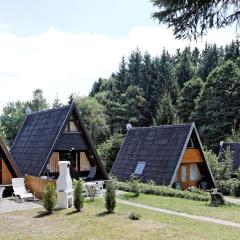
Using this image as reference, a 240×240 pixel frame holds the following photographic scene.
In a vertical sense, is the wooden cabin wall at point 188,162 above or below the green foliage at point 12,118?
below

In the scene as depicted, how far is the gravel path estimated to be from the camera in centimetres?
1619

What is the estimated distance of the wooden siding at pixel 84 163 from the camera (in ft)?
78.5

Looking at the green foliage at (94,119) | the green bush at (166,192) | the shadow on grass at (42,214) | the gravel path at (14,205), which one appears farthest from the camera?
the green foliage at (94,119)

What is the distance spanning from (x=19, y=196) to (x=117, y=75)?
58659mm

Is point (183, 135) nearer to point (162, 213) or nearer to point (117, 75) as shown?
point (162, 213)

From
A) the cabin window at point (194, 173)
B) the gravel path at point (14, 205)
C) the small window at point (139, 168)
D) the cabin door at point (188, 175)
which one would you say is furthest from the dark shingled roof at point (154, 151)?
the gravel path at point (14, 205)

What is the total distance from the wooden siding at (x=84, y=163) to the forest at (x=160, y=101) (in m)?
8.60

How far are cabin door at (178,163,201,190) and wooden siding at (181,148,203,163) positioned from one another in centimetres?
46

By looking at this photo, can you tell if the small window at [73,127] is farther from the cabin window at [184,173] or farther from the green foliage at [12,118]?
the green foliage at [12,118]

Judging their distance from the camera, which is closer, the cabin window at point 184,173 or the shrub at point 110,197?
the shrub at point 110,197

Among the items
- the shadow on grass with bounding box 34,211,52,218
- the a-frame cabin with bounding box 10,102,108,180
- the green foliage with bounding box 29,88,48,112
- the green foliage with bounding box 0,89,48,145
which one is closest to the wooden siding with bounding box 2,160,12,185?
the a-frame cabin with bounding box 10,102,108,180

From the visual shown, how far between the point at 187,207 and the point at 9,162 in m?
9.17

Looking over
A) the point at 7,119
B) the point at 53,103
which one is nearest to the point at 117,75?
the point at 53,103

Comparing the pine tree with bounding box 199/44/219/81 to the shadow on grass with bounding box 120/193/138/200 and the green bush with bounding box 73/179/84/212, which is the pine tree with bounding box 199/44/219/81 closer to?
the shadow on grass with bounding box 120/193/138/200
